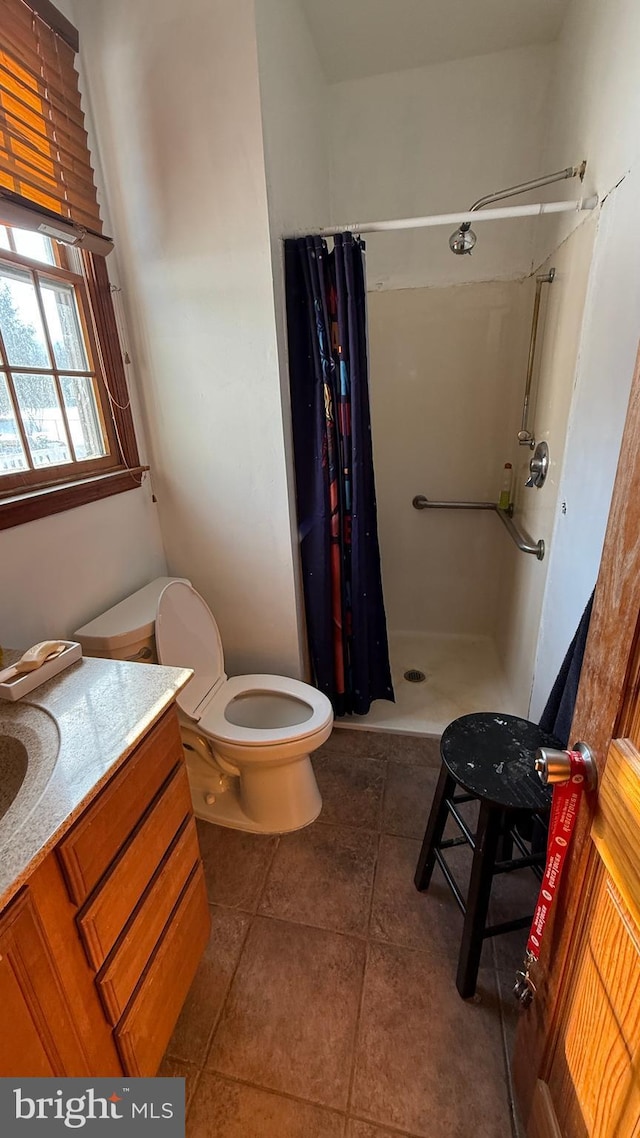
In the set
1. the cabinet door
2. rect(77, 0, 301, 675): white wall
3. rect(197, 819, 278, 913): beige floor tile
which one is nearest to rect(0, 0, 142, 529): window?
rect(77, 0, 301, 675): white wall

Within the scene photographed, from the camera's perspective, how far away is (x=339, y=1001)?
45.2 inches

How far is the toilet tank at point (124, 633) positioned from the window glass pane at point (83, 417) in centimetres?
51

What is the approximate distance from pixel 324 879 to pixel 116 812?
0.90 metres

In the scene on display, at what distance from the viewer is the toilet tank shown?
4.40 feet

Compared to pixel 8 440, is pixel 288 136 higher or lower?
higher

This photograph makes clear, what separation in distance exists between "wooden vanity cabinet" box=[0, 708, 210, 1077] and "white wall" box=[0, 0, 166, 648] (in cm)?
56

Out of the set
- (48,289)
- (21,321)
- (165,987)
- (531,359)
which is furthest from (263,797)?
(531,359)

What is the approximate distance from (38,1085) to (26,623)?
91 cm

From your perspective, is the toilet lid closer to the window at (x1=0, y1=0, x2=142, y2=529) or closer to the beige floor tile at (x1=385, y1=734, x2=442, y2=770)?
the window at (x1=0, y1=0, x2=142, y2=529)

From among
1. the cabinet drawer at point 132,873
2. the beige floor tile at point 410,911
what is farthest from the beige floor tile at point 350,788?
the cabinet drawer at point 132,873

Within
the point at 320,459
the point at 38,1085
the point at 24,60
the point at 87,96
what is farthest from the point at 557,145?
the point at 38,1085

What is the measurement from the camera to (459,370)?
2.40 meters

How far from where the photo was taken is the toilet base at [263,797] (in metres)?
1.56

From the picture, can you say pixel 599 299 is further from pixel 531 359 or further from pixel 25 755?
pixel 25 755
